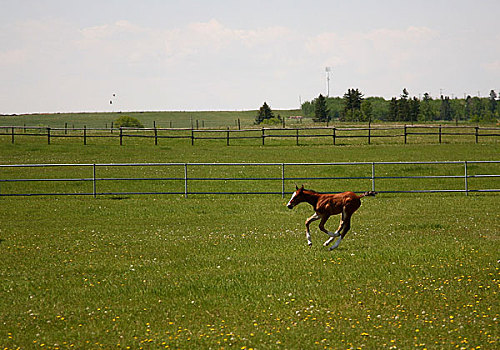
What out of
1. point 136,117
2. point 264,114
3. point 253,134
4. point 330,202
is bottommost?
point 330,202

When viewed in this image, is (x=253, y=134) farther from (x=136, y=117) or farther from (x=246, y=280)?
(x=136, y=117)

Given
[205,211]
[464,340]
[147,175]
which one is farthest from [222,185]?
[464,340]

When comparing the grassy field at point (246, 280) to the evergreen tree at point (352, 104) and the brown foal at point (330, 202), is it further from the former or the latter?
the evergreen tree at point (352, 104)

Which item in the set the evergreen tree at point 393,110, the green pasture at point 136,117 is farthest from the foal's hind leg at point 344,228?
the green pasture at point 136,117

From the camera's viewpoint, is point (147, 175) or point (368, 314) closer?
point (368, 314)

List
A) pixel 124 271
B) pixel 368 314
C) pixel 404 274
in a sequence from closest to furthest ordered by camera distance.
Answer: pixel 368 314
pixel 404 274
pixel 124 271

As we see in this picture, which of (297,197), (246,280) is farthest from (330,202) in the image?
(246,280)

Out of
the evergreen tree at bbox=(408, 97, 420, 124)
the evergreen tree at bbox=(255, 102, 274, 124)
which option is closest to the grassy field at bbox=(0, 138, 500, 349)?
the evergreen tree at bbox=(255, 102, 274, 124)

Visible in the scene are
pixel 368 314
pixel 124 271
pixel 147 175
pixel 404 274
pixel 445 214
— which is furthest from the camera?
pixel 147 175

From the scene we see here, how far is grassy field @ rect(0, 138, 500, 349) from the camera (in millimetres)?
8656

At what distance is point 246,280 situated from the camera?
11602 mm

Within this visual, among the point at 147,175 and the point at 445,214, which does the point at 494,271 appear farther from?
the point at 147,175

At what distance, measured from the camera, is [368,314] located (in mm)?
9430

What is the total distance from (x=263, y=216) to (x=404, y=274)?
32.1 ft
